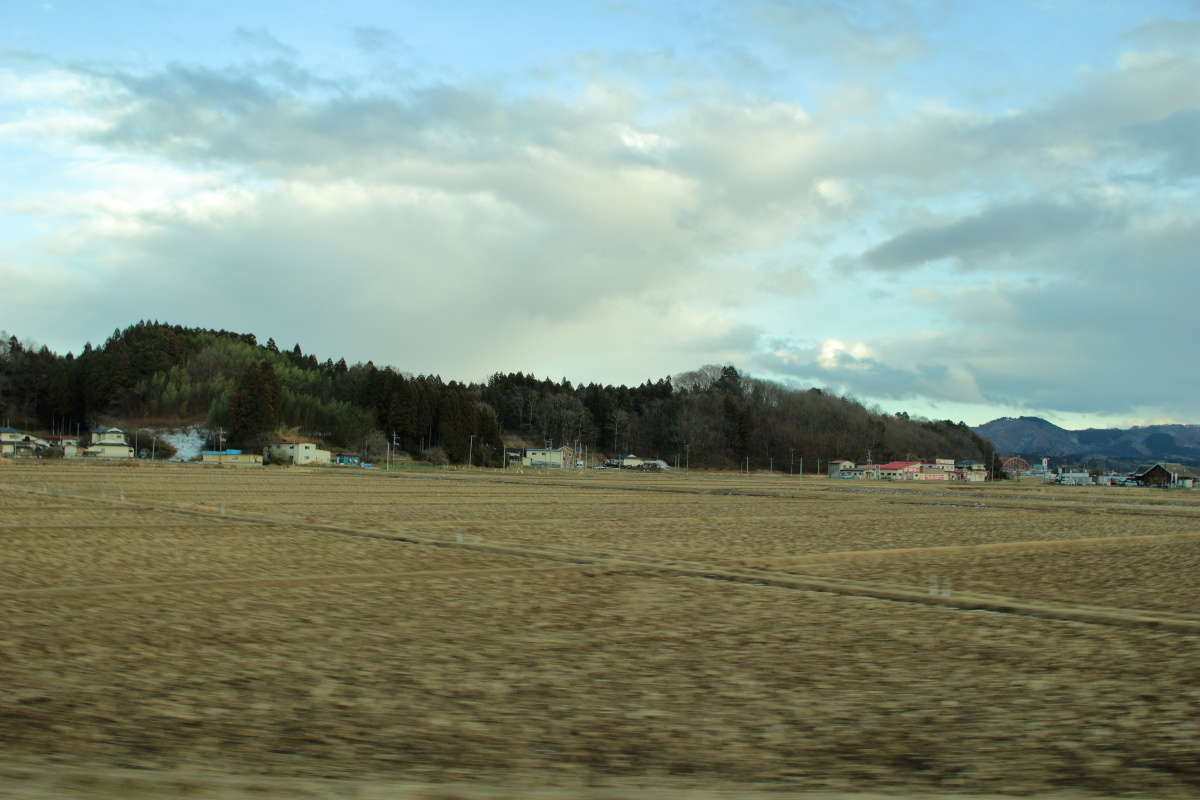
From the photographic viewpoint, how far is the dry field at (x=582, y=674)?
18.1ft

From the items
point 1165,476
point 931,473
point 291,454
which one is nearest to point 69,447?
point 291,454

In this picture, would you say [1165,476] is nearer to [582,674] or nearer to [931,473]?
[931,473]

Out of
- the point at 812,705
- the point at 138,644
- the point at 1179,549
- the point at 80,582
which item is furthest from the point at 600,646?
the point at 1179,549

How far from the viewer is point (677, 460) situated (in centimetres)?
18975

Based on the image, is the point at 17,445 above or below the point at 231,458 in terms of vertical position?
above

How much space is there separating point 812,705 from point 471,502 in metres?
33.7

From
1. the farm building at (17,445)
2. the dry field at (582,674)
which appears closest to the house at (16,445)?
the farm building at (17,445)

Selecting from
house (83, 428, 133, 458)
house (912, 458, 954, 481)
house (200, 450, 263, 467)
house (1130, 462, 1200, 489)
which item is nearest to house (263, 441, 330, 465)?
house (200, 450, 263, 467)

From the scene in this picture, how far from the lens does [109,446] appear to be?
125 m

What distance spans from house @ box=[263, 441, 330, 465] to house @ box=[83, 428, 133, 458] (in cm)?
1857

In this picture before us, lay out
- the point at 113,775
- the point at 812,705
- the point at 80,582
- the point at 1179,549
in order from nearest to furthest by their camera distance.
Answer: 1. the point at 113,775
2. the point at 812,705
3. the point at 80,582
4. the point at 1179,549

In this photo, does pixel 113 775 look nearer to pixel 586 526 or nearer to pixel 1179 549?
pixel 586 526

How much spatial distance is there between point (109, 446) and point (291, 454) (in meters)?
24.9

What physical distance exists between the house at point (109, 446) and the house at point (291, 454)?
731 inches
